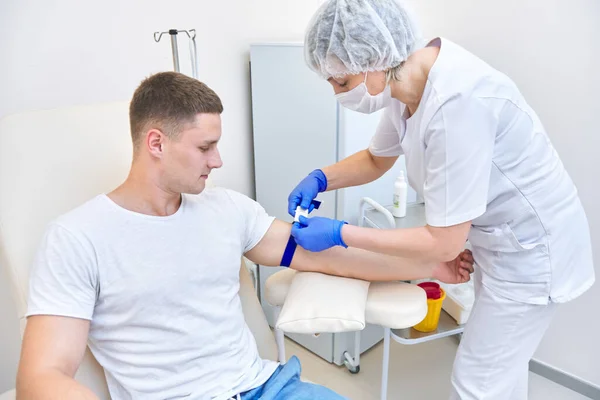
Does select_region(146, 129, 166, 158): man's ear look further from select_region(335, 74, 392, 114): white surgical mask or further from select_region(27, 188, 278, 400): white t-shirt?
select_region(335, 74, 392, 114): white surgical mask

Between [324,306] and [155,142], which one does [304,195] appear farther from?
[155,142]

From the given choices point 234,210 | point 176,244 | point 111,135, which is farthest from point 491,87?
point 111,135

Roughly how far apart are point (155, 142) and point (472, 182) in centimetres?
73

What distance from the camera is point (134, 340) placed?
3.58ft

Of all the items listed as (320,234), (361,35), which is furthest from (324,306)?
(361,35)

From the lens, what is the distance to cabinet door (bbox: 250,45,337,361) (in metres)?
1.89

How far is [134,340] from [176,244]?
24 cm

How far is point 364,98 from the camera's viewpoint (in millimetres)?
1187

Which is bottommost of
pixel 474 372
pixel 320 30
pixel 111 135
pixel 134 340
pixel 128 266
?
pixel 474 372

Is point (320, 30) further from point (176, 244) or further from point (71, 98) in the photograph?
point (71, 98)

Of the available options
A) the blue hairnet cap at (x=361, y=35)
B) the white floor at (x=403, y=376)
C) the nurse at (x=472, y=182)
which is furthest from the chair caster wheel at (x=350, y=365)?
the blue hairnet cap at (x=361, y=35)

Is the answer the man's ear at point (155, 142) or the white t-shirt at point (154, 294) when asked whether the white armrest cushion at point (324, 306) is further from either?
the man's ear at point (155, 142)

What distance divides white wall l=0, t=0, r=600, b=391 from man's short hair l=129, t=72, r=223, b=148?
1.98 ft

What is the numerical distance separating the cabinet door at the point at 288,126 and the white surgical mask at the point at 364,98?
1.98 ft
